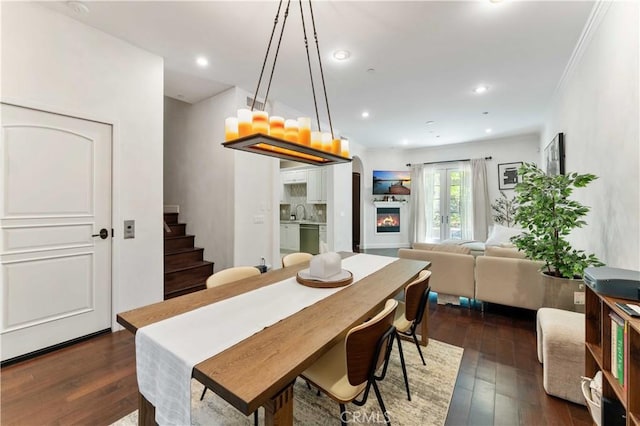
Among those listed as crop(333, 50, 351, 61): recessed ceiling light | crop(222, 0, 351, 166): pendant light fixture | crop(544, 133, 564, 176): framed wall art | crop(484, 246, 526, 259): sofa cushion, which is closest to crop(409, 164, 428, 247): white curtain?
crop(544, 133, 564, 176): framed wall art

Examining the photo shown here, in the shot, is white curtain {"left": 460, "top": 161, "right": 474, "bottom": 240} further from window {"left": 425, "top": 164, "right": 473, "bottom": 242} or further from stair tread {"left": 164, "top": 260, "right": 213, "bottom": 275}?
stair tread {"left": 164, "top": 260, "right": 213, "bottom": 275}

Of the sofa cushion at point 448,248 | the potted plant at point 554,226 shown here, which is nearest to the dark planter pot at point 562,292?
the potted plant at point 554,226

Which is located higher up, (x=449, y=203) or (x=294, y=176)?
(x=294, y=176)

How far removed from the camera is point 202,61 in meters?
3.18

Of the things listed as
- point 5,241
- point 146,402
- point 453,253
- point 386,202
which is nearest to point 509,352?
point 453,253

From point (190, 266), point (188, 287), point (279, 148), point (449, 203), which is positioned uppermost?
point (279, 148)

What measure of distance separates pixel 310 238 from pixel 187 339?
5.58m

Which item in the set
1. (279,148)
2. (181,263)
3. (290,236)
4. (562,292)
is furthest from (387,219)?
(279,148)

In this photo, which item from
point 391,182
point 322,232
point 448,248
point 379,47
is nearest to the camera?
point 379,47

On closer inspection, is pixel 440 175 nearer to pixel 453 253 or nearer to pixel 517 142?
pixel 517 142

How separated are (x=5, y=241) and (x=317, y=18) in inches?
128

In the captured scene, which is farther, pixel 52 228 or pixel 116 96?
pixel 116 96

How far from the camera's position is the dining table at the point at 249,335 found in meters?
0.93

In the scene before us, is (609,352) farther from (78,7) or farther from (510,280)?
(78,7)
